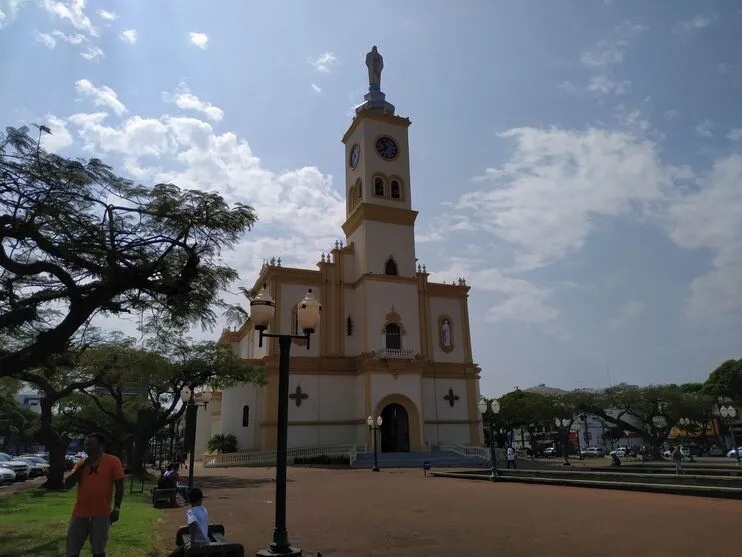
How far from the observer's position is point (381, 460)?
31.0 meters

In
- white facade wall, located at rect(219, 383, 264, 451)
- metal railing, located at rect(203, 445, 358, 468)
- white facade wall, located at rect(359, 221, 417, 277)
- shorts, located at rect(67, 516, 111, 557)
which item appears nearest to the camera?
shorts, located at rect(67, 516, 111, 557)

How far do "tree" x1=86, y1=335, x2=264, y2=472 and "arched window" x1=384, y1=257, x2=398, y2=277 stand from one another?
1240 cm

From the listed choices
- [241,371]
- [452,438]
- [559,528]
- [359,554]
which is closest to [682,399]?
[452,438]

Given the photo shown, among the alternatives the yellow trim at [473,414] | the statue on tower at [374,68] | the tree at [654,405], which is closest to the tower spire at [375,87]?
the statue on tower at [374,68]

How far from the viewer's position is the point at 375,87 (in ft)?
146

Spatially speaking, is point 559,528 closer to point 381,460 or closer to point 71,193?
point 71,193

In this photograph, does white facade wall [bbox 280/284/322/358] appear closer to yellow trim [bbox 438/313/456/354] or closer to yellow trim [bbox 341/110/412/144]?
yellow trim [bbox 438/313/456/354]

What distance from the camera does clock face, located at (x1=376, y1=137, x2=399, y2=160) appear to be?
40.7 metres

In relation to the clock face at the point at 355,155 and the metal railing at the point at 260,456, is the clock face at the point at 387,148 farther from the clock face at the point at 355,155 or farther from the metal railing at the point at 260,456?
the metal railing at the point at 260,456

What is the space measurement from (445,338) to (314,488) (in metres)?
23.2

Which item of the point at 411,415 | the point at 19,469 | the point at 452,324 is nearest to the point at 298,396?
the point at 411,415

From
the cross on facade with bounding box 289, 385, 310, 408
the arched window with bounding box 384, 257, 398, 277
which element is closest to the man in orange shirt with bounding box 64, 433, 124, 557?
the cross on facade with bounding box 289, 385, 310, 408

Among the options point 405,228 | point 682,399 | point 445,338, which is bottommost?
point 682,399

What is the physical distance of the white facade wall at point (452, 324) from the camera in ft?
130
